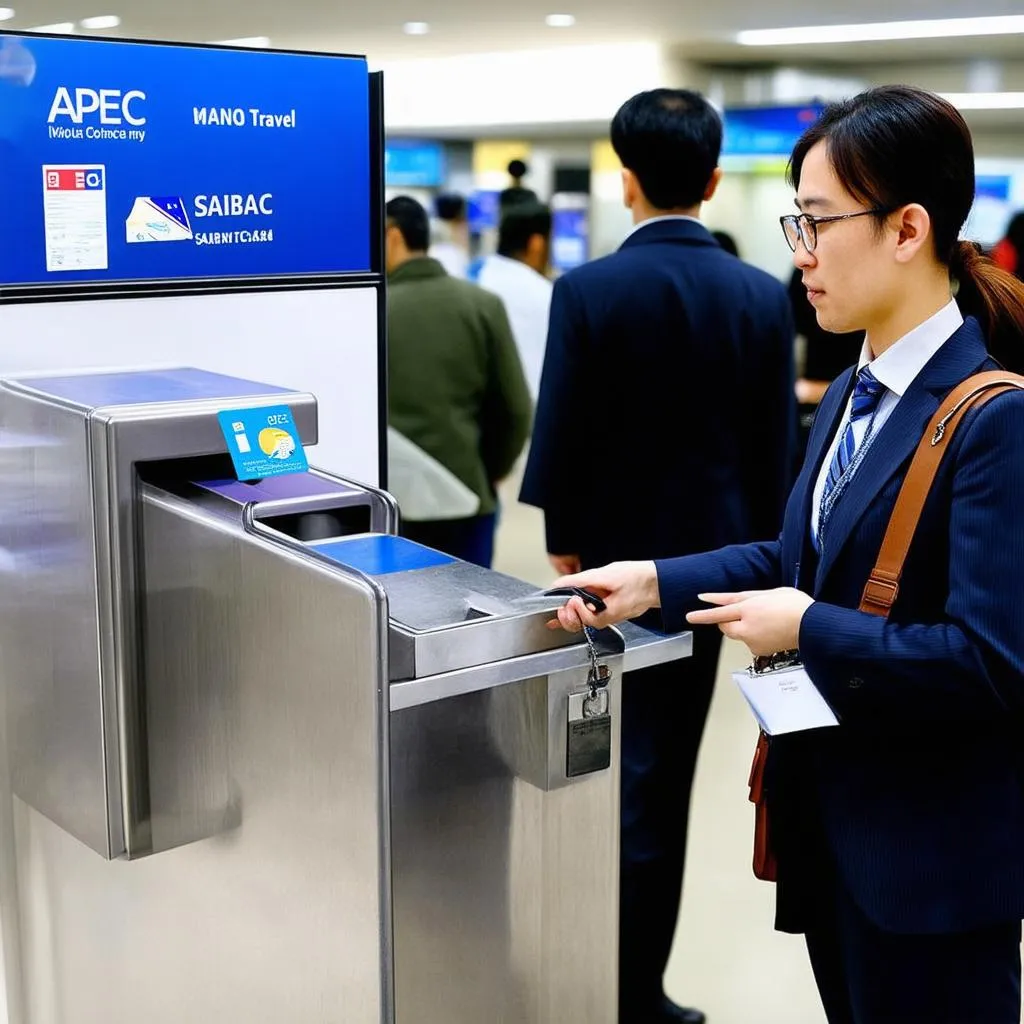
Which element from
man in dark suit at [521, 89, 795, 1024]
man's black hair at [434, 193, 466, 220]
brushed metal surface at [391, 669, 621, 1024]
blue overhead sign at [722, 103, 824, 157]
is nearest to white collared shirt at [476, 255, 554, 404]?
man's black hair at [434, 193, 466, 220]

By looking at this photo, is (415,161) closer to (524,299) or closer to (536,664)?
(524,299)

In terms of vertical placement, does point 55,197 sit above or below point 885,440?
above

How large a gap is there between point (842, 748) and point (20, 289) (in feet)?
4.04

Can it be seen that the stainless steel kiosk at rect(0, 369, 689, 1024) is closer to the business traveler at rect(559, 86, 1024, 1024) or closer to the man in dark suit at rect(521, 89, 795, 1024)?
the business traveler at rect(559, 86, 1024, 1024)

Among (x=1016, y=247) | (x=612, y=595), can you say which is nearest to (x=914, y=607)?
(x=612, y=595)

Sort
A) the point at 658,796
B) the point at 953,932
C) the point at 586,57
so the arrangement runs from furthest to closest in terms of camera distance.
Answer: the point at 586,57 < the point at 658,796 < the point at 953,932

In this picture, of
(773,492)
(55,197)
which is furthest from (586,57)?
(55,197)

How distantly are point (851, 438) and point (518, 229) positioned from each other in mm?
3379

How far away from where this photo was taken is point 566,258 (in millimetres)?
13477

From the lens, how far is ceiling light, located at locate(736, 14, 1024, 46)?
9.46 m

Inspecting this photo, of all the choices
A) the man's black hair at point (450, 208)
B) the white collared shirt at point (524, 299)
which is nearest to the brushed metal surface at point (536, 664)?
the white collared shirt at point (524, 299)

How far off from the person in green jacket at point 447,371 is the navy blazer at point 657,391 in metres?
1.13

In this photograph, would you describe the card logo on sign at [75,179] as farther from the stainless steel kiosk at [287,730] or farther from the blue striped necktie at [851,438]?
the blue striped necktie at [851,438]

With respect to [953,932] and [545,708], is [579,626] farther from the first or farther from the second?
[953,932]
